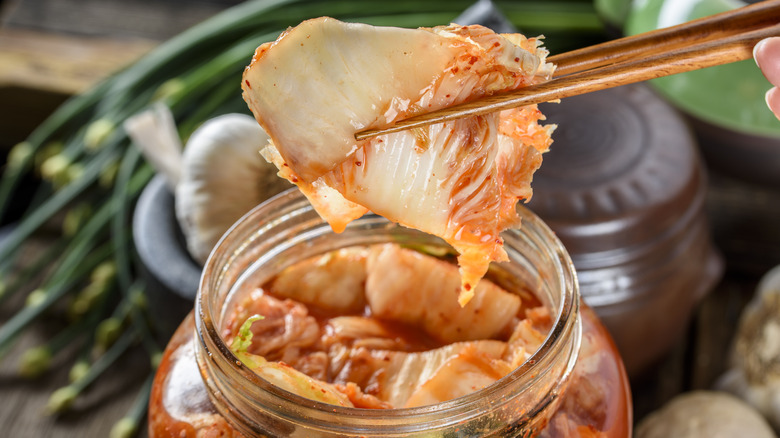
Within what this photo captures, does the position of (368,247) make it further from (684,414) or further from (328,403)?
(684,414)

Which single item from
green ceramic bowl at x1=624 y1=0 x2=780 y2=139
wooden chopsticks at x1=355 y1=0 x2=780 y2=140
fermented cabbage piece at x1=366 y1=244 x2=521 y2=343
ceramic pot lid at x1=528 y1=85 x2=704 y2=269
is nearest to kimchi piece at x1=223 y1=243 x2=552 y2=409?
fermented cabbage piece at x1=366 y1=244 x2=521 y2=343

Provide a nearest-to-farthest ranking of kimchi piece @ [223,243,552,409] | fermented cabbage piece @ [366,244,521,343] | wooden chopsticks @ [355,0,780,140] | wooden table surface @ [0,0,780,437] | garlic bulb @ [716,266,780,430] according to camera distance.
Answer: wooden chopsticks @ [355,0,780,140] < kimchi piece @ [223,243,552,409] < fermented cabbage piece @ [366,244,521,343] < garlic bulb @ [716,266,780,430] < wooden table surface @ [0,0,780,437]

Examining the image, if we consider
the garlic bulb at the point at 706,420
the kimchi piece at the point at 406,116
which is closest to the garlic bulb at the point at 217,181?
the kimchi piece at the point at 406,116

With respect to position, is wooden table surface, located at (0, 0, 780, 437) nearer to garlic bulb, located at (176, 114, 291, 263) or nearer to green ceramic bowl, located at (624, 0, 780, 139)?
green ceramic bowl, located at (624, 0, 780, 139)

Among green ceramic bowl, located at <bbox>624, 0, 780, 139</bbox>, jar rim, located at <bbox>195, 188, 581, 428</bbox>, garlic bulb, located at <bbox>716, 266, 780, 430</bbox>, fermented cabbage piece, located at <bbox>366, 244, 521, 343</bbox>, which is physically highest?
jar rim, located at <bbox>195, 188, 581, 428</bbox>

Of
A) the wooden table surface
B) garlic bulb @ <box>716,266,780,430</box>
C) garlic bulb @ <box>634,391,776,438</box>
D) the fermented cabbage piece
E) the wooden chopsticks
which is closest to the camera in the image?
the wooden chopsticks

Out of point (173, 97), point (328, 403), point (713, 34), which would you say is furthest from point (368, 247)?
point (173, 97)
